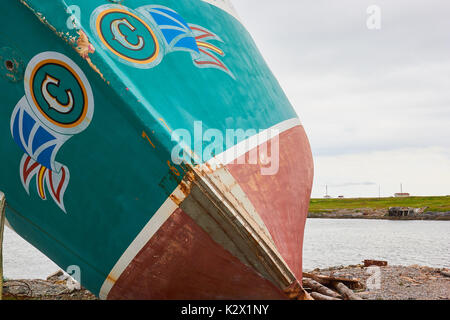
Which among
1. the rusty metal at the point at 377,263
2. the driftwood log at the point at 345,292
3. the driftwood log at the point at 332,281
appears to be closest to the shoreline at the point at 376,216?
the rusty metal at the point at 377,263

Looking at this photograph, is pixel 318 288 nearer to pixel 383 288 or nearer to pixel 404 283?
pixel 383 288

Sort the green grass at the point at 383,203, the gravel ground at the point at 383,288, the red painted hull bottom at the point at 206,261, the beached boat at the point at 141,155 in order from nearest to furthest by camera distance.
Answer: the beached boat at the point at 141,155 < the red painted hull bottom at the point at 206,261 < the gravel ground at the point at 383,288 < the green grass at the point at 383,203

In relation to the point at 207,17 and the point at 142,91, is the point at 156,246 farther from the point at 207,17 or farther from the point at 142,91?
the point at 207,17

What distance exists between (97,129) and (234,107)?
166 cm

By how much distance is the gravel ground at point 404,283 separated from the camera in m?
8.27

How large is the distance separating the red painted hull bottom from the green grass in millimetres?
57481

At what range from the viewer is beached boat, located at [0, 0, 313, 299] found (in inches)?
162

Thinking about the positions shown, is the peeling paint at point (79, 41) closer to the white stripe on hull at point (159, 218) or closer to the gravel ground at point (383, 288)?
the white stripe on hull at point (159, 218)

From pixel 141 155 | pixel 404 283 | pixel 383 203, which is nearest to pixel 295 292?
pixel 141 155

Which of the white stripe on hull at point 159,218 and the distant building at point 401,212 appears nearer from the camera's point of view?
the white stripe on hull at point 159,218
